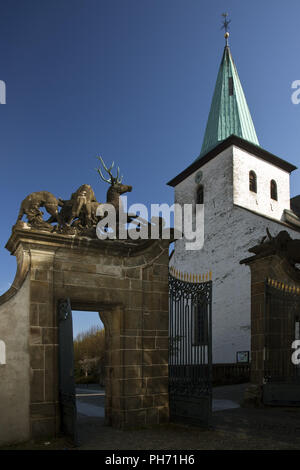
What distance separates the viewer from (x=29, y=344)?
6.64m

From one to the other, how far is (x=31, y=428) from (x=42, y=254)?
273 centimetres

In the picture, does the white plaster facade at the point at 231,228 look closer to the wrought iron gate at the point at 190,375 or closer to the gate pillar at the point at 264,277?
the gate pillar at the point at 264,277

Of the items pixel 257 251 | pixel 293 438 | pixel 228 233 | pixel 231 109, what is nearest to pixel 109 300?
pixel 293 438

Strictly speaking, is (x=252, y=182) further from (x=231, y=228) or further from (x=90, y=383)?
(x=90, y=383)

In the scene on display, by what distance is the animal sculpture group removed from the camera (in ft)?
23.4

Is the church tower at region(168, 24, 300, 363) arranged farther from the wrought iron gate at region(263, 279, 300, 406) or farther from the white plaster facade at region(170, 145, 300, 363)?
the wrought iron gate at region(263, 279, 300, 406)

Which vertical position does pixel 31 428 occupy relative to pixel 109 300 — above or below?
below

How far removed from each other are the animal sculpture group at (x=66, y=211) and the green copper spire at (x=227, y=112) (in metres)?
20.2

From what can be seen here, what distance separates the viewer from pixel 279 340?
1031 cm

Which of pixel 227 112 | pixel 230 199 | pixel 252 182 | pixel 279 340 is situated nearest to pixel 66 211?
pixel 279 340

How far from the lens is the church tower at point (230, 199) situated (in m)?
20.7

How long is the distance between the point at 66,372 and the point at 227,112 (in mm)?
25066

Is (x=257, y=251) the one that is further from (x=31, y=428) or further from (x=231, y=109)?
(x=231, y=109)

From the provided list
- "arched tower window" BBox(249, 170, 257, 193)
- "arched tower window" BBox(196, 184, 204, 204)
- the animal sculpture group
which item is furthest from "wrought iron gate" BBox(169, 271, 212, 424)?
"arched tower window" BBox(196, 184, 204, 204)
